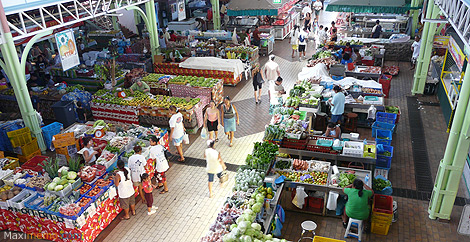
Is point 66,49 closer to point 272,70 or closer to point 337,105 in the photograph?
point 272,70

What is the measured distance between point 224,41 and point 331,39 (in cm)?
596

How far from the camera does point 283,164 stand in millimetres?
9023

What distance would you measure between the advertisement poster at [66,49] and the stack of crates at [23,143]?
2.37 m

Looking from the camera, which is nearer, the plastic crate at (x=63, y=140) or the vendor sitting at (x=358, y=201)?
the vendor sitting at (x=358, y=201)

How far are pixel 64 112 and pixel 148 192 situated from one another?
21.1 feet

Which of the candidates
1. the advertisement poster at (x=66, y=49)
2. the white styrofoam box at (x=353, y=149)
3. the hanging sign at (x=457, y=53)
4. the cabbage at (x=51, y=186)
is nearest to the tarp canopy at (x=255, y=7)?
the hanging sign at (x=457, y=53)

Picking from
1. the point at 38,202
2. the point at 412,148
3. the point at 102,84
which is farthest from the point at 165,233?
the point at 102,84

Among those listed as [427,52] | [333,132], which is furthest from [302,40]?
[333,132]

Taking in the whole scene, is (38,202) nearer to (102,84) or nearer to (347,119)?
(102,84)

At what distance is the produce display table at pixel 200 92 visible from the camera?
1385 centimetres

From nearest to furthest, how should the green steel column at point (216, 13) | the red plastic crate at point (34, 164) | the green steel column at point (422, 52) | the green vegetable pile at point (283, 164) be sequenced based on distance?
the green vegetable pile at point (283, 164), the red plastic crate at point (34, 164), the green steel column at point (422, 52), the green steel column at point (216, 13)

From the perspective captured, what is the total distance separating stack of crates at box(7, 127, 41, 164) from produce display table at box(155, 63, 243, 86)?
→ 23.3 feet

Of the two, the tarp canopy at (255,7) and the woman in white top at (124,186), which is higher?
the tarp canopy at (255,7)

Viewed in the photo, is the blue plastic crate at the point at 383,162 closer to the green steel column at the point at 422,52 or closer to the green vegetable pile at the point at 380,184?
the green vegetable pile at the point at 380,184
